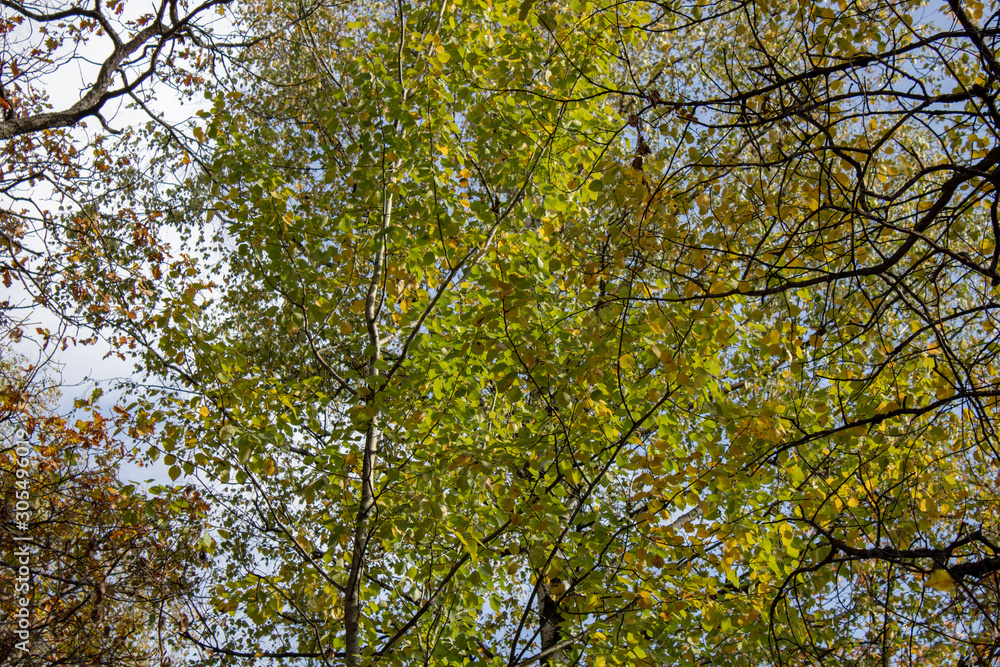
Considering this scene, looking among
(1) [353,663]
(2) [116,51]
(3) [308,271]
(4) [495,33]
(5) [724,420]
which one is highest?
(2) [116,51]

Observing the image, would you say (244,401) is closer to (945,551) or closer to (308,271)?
(308,271)

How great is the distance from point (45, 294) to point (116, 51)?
362cm

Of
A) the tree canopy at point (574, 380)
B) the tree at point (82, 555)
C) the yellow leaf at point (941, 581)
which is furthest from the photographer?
the tree at point (82, 555)

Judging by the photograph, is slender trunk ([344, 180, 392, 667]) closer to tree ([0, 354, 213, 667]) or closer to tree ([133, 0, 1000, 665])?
tree ([133, 0, 1000, 665])

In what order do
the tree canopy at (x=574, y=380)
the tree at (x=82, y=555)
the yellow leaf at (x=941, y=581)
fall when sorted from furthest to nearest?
the tree at (x=82, y=555)
the tree canopy at (x=574, y=380)
the yellow leaf at (x=941, y=581)

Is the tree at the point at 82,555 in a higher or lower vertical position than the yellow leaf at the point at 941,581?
higher

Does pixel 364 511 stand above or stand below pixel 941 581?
above

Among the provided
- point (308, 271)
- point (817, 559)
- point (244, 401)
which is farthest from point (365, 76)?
point (817, 559)

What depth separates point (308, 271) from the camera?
4.16 m

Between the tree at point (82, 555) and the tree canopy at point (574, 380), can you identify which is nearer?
the tree canopy at point (574, 380)
